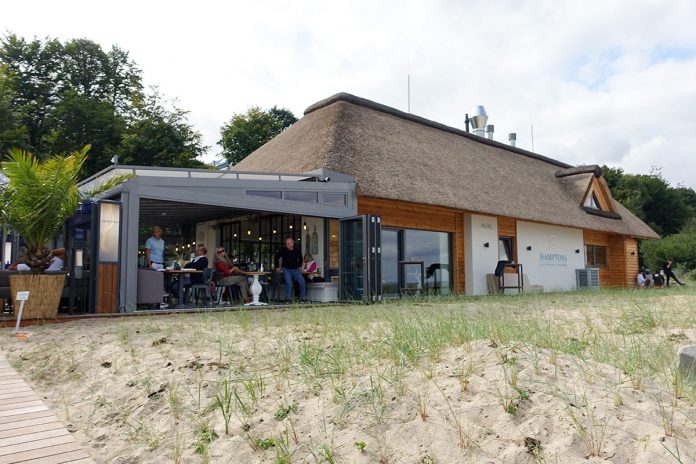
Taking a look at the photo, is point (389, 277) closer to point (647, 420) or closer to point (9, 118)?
point (647, 420)

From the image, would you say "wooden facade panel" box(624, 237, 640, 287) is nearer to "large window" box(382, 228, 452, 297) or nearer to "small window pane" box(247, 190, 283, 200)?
"large window" box(382, 228, 452, 297)

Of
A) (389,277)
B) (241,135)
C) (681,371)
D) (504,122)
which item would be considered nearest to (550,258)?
(389,277)

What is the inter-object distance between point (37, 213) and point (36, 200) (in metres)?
0.22

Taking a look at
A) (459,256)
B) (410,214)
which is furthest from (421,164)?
(459,256)

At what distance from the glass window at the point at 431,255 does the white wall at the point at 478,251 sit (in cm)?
60

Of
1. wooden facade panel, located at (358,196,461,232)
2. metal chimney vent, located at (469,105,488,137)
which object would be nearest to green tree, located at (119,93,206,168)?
metal chimney vent, located at (469,105,488,137)

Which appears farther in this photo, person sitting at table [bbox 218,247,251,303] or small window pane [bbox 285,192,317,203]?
small window pane [bbox 285,192,317,203]

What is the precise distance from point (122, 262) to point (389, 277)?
21.0ft

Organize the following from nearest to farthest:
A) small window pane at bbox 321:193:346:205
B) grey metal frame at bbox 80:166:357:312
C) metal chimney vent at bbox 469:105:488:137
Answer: grey metal frame at bbox 80:166:357:312, small window pane at bbox 321:193:346:205, metal chimney vent at bbox 469:105:488:137

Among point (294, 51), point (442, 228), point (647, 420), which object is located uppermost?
point (294, 51)

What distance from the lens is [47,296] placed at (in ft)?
22.4

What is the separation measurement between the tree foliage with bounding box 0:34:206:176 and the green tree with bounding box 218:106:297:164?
592 centimetres

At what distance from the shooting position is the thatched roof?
12141 mm

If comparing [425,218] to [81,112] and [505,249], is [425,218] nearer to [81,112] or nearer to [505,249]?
[505,249]
